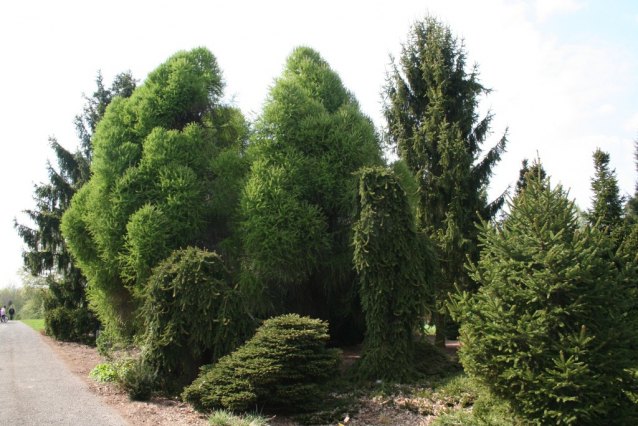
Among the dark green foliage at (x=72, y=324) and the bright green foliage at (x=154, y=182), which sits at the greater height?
the bright green foliage at (x=154, y=182)

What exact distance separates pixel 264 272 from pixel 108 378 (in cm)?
449

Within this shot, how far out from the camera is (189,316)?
31.6ft

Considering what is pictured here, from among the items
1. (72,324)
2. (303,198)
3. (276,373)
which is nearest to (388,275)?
(303,198)

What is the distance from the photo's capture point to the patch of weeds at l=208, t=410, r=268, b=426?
22.5 feet

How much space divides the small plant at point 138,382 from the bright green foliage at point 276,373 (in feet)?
4.72

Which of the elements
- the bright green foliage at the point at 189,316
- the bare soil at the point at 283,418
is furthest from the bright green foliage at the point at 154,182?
the bare soil at the point at 283,418

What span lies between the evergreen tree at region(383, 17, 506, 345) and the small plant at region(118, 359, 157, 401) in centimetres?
852

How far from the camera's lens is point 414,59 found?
16.0m

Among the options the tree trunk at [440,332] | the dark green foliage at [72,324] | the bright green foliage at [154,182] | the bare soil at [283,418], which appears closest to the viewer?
the bare soil at [283,418]

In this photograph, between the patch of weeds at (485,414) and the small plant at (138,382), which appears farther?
the small plant at (138,382)

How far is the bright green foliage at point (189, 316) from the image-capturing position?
375 inches

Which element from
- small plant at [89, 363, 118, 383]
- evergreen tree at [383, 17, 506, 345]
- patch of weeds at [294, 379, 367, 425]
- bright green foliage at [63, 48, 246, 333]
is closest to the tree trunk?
evergreen tree at [383, 17, 506, 345]

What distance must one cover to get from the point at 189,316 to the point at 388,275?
460 cm

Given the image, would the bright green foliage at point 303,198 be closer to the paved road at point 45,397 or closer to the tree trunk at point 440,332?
the tree trunk at point 440,332
